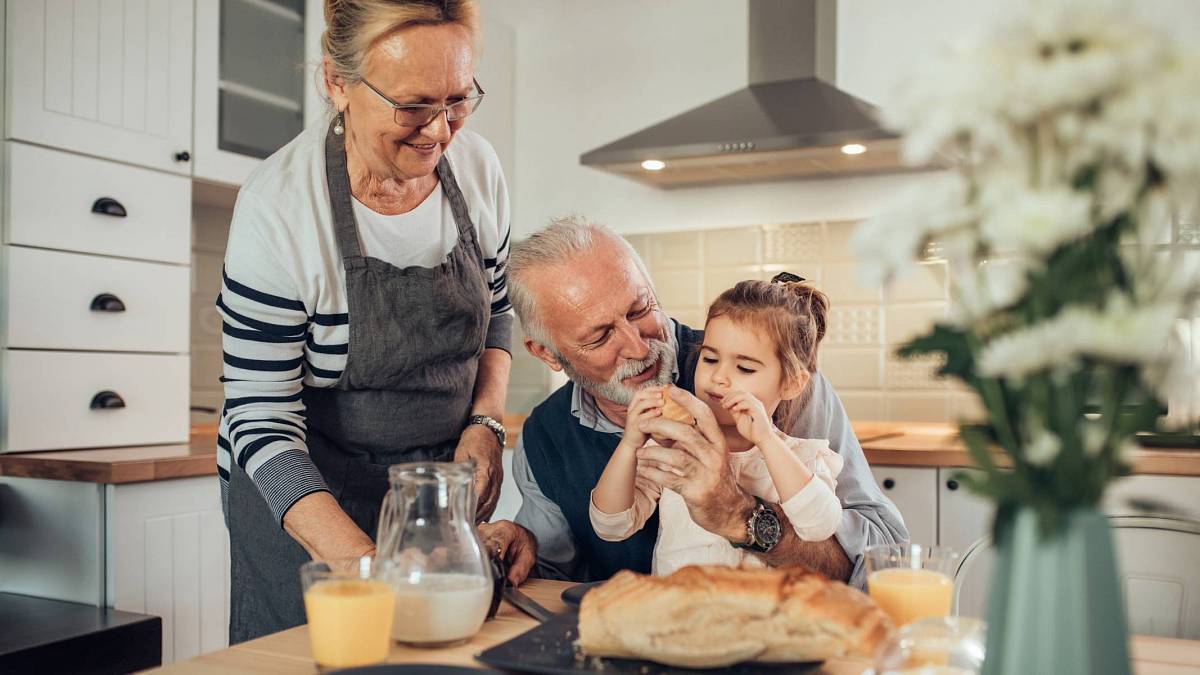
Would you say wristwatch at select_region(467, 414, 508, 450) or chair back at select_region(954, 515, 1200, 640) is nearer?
chair back at select_region(954, 515, 1200, 640)

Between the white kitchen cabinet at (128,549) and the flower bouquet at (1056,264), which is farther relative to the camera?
the white kitchen cabinet at (128,549)

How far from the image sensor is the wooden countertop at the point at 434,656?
3.05 feet

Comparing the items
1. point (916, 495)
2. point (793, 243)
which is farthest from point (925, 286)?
point (916, 495)

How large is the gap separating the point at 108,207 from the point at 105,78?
12.9 inches

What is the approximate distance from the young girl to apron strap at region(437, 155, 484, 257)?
418 mm

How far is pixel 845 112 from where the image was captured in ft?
10.6

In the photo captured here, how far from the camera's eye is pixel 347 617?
2.91ft

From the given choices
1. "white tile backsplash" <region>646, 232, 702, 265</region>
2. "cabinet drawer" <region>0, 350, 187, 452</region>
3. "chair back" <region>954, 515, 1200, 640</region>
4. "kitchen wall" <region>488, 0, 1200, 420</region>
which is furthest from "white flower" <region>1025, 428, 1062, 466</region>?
"white tile backsplash" <region>646, 232, 702, 265</region>

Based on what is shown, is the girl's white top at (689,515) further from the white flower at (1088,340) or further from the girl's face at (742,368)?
the white flower at (1088,340)

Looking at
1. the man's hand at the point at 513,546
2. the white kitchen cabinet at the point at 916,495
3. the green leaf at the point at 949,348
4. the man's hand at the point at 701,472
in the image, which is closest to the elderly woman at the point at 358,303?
the man's hand at the point at 513,546

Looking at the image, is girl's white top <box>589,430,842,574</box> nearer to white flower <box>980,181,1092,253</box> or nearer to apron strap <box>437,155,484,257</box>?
apron strap <box>437,155,484,257</box>

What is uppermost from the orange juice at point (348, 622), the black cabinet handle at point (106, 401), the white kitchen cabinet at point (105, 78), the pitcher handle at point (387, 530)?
the white kitchen cabinet at point (105, 78)

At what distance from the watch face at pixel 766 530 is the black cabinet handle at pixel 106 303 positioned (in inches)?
75.7

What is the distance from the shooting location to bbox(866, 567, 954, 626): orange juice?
0.98 metres
